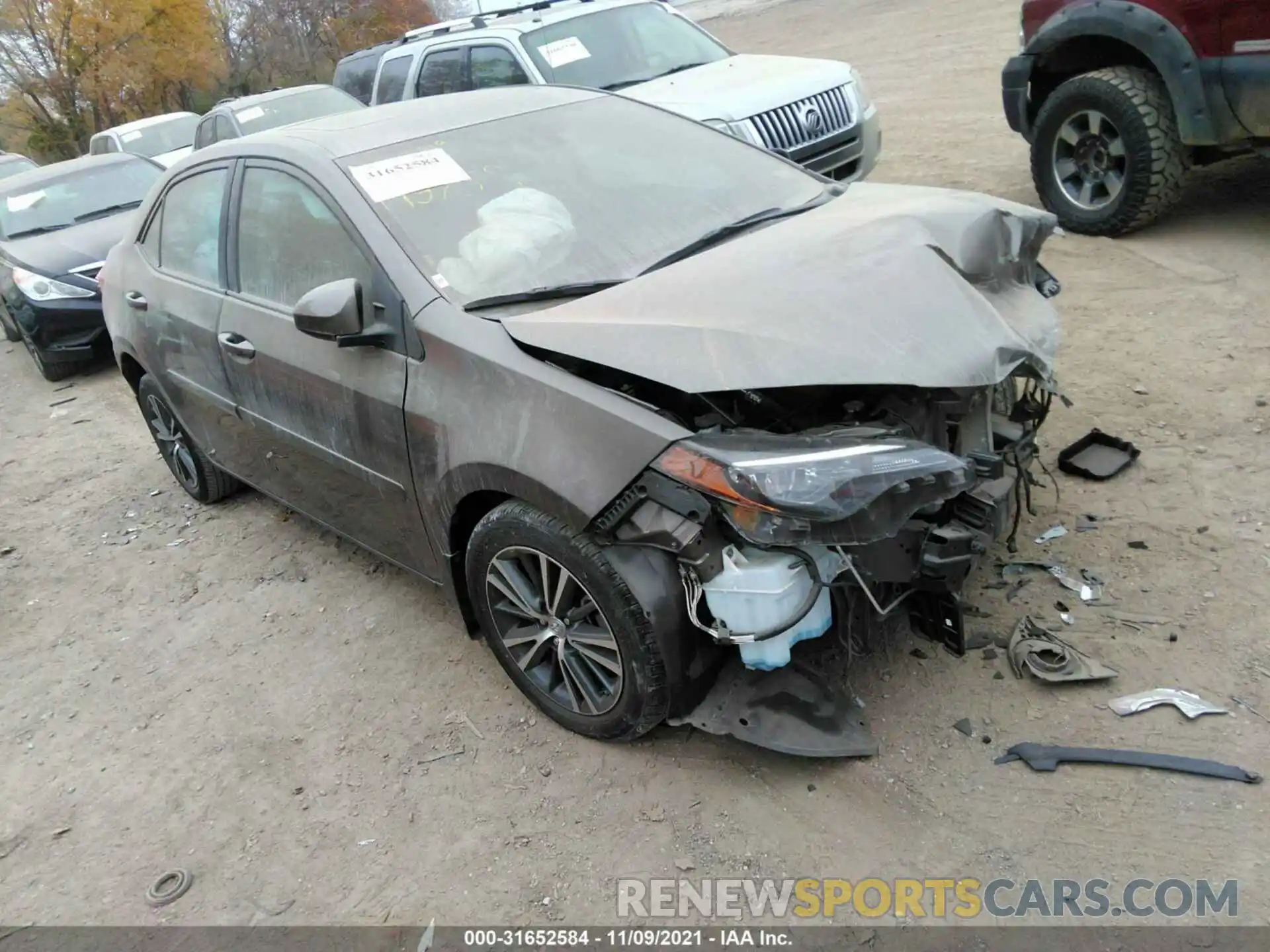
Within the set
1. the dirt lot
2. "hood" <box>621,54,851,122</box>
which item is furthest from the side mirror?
"hood" <box>621,54,851,122</box>

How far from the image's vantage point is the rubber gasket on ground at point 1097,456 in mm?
3895

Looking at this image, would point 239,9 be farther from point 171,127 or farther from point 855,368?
point 855,368

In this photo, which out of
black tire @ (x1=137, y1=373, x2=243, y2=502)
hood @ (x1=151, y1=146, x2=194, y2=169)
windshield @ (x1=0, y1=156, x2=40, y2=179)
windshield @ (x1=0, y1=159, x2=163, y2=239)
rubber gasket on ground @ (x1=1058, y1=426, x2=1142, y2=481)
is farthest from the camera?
windshield @ (x1=0, y1=156, x2=40, y2=179)

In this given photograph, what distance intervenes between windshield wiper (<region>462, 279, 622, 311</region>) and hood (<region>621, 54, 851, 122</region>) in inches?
150

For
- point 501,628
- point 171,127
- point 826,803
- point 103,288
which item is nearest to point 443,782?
point 501,628

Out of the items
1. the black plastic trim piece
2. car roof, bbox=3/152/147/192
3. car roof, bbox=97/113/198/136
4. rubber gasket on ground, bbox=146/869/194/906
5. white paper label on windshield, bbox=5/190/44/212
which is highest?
car roof, bbox=97/113/198/136

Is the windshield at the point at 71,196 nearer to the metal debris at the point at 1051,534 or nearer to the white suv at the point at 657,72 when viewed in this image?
the white suv at the point at 657,72

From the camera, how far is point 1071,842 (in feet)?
8.05

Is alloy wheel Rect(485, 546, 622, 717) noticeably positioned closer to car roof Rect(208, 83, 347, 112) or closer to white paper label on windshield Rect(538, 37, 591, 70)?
white paper label on windshield Rect(538, 37, 591, 70)

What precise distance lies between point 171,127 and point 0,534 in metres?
9.57

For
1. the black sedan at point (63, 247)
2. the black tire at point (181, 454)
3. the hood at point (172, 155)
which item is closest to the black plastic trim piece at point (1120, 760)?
the black tire at point (181, 454)

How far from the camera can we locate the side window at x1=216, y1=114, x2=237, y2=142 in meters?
9.98

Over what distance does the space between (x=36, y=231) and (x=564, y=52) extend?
5.43 meters

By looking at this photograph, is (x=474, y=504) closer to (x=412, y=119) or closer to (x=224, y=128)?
(x=412, y=119)
